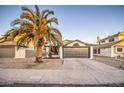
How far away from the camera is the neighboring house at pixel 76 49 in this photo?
26.8 metres

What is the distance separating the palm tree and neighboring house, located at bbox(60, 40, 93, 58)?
11382 millimetres

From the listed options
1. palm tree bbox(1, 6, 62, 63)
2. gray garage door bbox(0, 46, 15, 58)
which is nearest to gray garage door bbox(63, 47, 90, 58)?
gray garage door bbox(0, 46, 15, 58)

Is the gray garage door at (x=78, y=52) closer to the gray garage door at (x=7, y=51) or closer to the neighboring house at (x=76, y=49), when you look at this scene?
the neighboring house at (x=76, y=49)

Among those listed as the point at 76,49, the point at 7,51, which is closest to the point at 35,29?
the point at 7,51

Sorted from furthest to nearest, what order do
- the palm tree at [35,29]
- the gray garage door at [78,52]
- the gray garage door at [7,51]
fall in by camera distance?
1. the gray garage door at [78,52]
2. the gray garage door at [7,51]
3. the palm tree at [35,29]

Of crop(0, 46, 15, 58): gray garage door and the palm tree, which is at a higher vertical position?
the palm tree

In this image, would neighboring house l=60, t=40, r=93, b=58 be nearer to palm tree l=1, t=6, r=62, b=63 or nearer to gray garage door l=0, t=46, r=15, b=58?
gray garage door l=0, t=46, r=15, b=58

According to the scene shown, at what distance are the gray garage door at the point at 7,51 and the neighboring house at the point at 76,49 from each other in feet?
25.7

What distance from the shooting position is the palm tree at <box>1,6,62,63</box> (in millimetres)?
14373

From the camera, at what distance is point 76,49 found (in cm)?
2730

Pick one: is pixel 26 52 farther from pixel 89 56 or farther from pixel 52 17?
pixel 52 17

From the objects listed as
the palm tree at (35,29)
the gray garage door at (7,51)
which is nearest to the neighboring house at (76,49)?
the gray garage door at (7,51)

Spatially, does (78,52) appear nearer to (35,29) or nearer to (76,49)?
(76,49)
